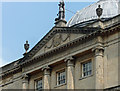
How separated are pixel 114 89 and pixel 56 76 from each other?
816cm

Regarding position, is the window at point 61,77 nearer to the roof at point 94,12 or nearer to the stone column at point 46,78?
the stone column at point 46,78

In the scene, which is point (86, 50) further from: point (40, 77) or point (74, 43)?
point (40, 77)

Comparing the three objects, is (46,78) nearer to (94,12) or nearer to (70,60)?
(70,60)

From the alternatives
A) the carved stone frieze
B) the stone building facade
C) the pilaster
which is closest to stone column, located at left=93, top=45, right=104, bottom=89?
the stone building facade

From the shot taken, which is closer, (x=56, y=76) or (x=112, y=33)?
(x=112, y=33)

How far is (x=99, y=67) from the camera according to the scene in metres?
35.8

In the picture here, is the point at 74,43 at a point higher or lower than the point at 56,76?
higher

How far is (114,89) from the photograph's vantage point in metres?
34.0

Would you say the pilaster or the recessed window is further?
the recessed window

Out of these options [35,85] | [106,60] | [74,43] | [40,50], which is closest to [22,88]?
[35,85]

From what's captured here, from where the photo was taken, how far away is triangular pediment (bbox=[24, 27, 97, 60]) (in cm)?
3878

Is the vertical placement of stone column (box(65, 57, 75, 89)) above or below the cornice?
below

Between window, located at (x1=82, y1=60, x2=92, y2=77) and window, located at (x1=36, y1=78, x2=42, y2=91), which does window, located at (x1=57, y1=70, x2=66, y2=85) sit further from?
window, located at (x1=36, y1=78, x2=42, y2=91)

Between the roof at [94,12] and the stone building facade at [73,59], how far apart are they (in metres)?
0.12
